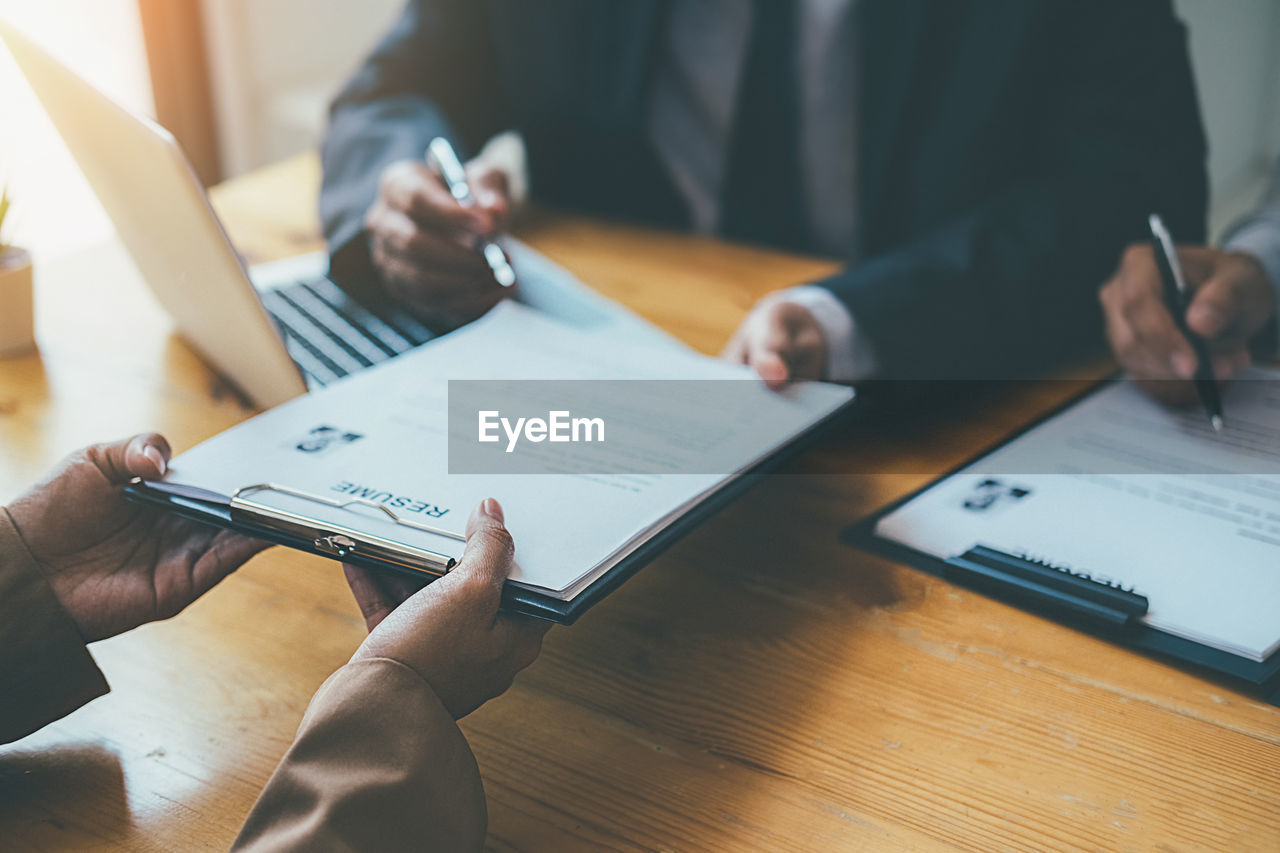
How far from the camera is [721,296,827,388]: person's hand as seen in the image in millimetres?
748

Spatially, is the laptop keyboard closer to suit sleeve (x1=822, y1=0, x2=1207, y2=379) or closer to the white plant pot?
the white plant pot

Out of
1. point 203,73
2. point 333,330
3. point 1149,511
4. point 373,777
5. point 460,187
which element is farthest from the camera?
point 203,73

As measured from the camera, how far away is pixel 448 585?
443mm

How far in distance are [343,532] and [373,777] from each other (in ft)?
0.42

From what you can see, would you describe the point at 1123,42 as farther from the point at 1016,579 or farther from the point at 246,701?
the point at 246,701

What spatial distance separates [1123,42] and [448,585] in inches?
37.1

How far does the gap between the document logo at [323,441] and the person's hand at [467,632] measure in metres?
0.14

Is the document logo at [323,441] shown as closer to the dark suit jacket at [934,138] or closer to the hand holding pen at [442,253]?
the hand holding pen at [442,253]

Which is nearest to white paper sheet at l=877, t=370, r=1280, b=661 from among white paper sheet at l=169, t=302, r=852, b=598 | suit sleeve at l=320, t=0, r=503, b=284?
white paper sheet at l=169, t=302, r=852, b=598

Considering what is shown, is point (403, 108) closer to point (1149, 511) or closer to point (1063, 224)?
point (1063, 224)

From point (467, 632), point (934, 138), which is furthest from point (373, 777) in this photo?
point (934, 138)

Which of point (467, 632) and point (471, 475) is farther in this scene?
point (471, 475)

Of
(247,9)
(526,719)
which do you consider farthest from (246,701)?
(247,9)

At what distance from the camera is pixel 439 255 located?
0.93 m
